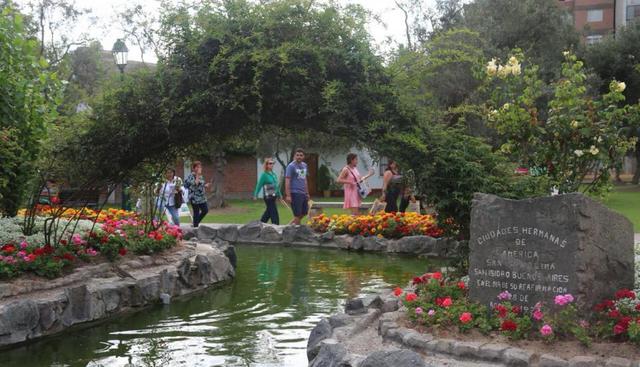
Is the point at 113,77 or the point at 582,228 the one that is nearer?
the point at 582,228

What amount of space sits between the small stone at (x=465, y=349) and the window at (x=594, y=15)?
65.4 meters

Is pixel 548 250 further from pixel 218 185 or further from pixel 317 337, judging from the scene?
pixel 218 185

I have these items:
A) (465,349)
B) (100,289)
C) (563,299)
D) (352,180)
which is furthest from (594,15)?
(465,349)

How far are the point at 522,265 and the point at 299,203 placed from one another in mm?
10479

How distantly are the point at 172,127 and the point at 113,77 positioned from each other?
1.04 metres

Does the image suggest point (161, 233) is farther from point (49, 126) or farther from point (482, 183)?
point (482, 183)

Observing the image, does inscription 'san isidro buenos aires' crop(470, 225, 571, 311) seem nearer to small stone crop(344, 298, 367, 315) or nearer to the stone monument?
the stone monument

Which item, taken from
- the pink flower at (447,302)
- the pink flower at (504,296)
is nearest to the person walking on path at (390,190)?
the pink flower at (447,302)

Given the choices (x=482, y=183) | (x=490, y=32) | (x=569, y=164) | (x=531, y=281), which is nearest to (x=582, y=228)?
(x=531, y=281)

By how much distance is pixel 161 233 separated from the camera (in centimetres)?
1168

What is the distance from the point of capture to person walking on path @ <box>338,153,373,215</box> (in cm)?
1647

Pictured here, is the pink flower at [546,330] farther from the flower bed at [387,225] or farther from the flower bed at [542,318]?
the flower bed at [387,225]

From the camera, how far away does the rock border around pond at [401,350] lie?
5.32 meters

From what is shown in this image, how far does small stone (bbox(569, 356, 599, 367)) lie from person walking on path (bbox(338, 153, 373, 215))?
10840 millimetres
